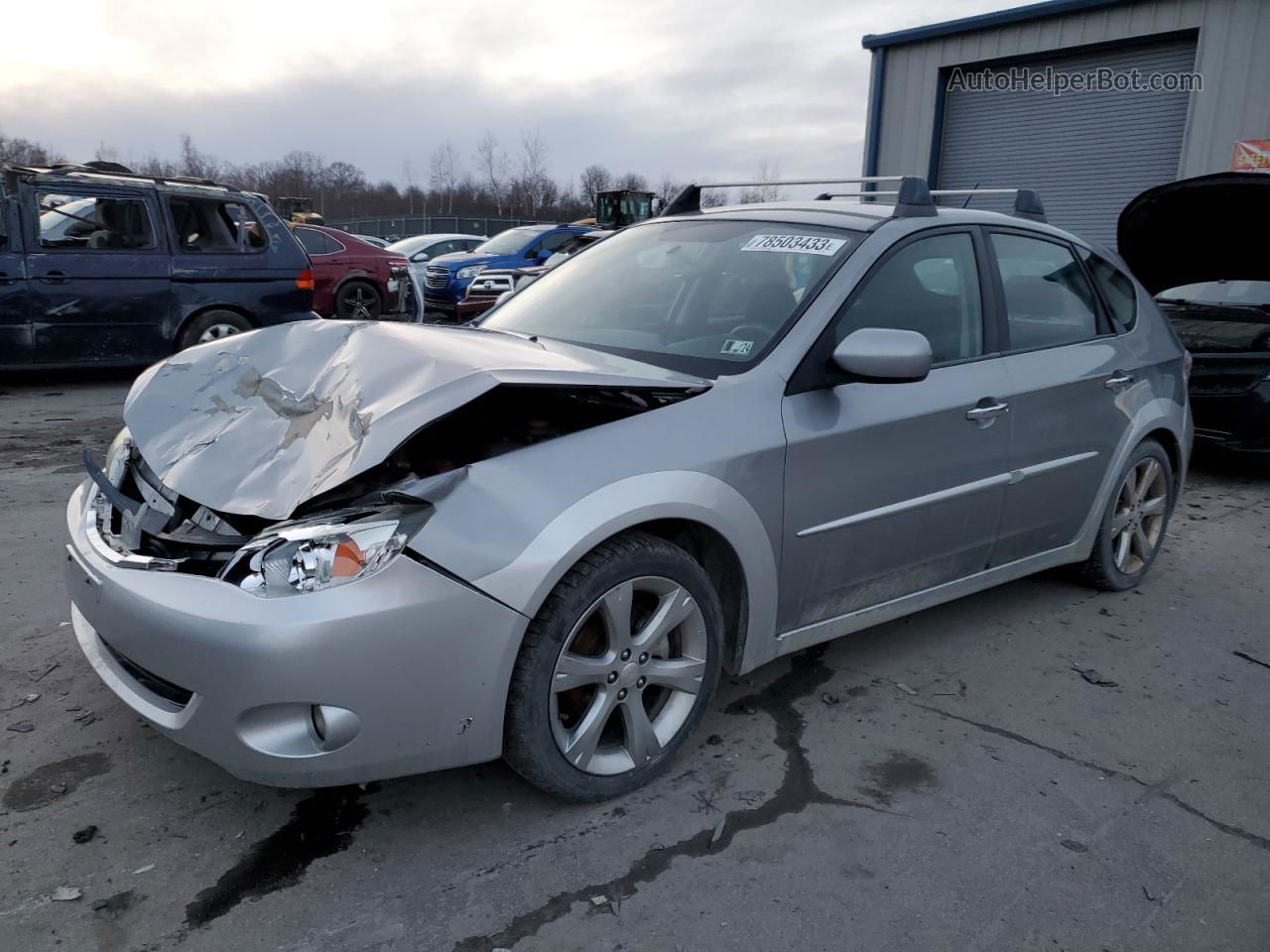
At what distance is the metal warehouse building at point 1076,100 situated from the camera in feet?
39.6

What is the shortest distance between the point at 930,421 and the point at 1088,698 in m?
1.14

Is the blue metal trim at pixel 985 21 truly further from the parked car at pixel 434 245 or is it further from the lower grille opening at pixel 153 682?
the lower grille opening at pixel 153 682

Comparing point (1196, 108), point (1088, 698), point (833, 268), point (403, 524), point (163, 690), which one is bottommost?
point (1088, 698)

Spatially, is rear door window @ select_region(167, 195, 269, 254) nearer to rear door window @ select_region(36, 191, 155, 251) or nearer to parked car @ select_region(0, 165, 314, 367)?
parked car @ select_region(0, 165, 314, 367)

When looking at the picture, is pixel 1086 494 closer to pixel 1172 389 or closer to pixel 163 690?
pixel 1172 389

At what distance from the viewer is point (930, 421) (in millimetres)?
3250

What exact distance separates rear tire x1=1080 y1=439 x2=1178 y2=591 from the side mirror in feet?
5.82

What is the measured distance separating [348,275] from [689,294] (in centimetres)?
1025

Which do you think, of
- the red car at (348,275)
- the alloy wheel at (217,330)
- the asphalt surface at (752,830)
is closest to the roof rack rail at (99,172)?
the alloy wheel at (217,330)

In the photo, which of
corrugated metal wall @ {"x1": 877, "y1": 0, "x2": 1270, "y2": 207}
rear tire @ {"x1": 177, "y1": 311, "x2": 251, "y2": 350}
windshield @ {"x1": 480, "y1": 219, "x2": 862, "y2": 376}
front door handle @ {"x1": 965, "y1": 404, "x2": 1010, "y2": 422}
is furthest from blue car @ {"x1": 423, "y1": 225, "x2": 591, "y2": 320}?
front door handle @ {"x1": 965, "y1": 404, "x2": 1010, "y2": 422}

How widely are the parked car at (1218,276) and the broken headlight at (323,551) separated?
5.10 m

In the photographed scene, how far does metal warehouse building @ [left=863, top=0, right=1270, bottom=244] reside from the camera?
12.1 metres

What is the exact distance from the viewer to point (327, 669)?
2125mm

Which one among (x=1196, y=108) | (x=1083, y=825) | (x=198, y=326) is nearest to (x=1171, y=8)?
(x=1196, y=108)
